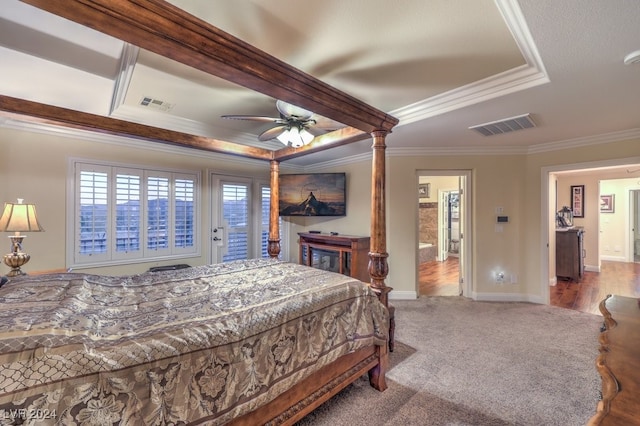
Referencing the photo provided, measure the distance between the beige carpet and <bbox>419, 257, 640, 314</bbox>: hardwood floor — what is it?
710 millimetres

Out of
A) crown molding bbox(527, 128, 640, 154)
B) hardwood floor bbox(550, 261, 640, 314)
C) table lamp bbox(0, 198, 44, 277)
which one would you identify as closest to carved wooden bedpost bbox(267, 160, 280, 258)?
table lamp bbox(0, 198, 44, 277)

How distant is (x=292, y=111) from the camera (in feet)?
8.14

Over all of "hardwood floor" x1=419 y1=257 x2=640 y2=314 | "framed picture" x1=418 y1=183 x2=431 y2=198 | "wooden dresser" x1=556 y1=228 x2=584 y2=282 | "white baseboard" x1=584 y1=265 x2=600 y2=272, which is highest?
"framed picture" x1=418 y1=183 x2=431 y2=198

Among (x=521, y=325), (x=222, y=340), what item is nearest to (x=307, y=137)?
(x=222, y=340)

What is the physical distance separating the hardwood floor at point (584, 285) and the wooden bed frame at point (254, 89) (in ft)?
9.75

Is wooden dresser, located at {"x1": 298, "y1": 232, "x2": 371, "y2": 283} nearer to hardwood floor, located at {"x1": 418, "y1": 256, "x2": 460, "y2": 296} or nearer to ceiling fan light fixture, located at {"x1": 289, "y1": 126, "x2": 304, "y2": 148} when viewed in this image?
hardwood floor, located at {"x1": 418, "y1": 256, "x2": 460, "y2": 296}

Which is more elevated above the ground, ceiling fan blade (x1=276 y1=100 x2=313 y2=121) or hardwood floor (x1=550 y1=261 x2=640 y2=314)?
ceiling fan blade (x1=276 y1=100 x2=313 y2=121)

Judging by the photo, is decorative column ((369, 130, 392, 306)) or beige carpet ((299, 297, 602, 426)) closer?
beige carpet ((299, 297, 602, 426))

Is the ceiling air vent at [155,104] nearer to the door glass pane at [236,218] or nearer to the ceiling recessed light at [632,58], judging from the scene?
the door glass pane at [236,218]

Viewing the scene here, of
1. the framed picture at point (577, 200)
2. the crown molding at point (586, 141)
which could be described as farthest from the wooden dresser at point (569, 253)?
the crown molding at point (586, 141)

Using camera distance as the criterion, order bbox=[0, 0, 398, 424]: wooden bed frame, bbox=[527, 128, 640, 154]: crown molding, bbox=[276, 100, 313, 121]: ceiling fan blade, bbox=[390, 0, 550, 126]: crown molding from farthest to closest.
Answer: bbox=[527, 128, 640, 154]: crown molding < bbox=[276, 100, 313, 121]: ceiling fan blade < bbox=[390, 0, 550, 126]: crown molding < bbox=[0, 0, 398, 424]: wooden bed frame

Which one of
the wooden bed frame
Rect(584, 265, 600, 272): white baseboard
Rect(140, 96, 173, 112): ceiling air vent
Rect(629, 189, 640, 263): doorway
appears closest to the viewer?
the wooden bed frame

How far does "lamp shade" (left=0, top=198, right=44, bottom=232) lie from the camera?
2209 millimetres

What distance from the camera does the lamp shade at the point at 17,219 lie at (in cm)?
221
